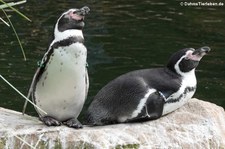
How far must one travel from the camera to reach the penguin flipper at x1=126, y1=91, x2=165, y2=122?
4.51 metres

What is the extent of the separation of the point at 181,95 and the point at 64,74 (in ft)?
3.00

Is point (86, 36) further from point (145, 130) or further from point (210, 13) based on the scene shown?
point (145, 130)

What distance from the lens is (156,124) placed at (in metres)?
4.57

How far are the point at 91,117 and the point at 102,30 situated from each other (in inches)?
239

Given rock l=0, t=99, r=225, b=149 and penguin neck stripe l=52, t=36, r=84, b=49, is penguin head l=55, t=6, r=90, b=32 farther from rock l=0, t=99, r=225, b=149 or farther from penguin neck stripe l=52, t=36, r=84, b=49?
rock l=0, t=99, r=225, b=149

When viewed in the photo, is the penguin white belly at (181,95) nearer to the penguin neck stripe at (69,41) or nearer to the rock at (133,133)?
the rock at (133,133)

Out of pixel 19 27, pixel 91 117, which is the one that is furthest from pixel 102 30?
pixel 91 117

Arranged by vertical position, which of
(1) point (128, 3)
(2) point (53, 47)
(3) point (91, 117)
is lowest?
(1) point (128, 3)

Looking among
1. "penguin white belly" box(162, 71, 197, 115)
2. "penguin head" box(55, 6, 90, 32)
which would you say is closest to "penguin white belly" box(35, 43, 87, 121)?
"penguin head" box(55, 6, 90, 32)

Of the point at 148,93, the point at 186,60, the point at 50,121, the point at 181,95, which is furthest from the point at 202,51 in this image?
the point at 50,121

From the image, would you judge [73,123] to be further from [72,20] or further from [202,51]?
[202,51]

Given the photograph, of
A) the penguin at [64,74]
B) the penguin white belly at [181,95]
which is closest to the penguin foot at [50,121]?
the penguin at [64,74]

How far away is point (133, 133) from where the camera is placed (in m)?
4.44

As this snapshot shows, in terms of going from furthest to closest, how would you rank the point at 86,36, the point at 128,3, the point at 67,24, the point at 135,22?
1. the point at 128,3
2. the point at 135,22
3. the point at 86,36
4. the point at 67,24
